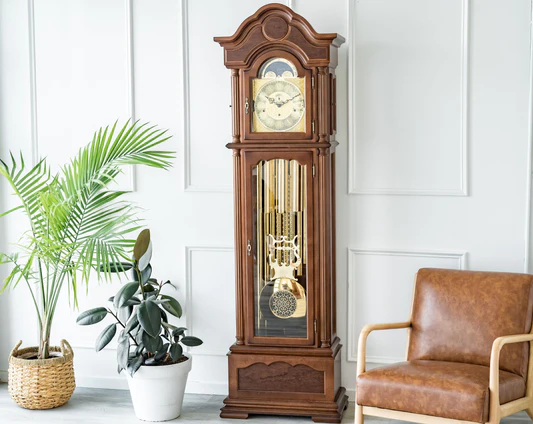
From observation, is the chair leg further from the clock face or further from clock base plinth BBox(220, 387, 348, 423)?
the clock face

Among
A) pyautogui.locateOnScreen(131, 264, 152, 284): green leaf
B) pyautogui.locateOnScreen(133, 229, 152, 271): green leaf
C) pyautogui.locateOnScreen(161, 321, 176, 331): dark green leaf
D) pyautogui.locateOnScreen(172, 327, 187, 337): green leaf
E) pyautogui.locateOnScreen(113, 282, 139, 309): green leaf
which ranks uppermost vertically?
pyautogui.locateOnScreen(133, 229, 152, 271): green leaf

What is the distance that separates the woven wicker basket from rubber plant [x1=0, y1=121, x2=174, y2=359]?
4.0 inches

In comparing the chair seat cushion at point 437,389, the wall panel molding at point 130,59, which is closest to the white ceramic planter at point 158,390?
the chair seat cushion at point 437,389

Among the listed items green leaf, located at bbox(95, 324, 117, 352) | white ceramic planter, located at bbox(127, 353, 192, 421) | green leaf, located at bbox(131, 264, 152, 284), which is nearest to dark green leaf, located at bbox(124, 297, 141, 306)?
green leaf, located at bbox(131, 264, 152, 284)

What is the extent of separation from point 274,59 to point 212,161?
2.35 feet

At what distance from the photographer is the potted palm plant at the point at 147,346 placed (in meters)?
3.64

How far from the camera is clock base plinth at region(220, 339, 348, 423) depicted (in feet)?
12.0

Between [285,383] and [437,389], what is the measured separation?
2.93ft

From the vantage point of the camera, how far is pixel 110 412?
388 centimetres

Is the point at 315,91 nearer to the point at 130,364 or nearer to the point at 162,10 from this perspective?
the point at 162,10

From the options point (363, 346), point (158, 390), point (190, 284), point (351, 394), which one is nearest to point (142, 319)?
point (158, 390)

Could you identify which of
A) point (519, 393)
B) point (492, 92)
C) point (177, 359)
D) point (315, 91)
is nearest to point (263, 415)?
point (177, 359)

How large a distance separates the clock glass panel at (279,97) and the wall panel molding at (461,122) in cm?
38

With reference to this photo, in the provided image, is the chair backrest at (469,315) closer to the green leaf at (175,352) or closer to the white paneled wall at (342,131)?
the white paneled wall at (342,131)
